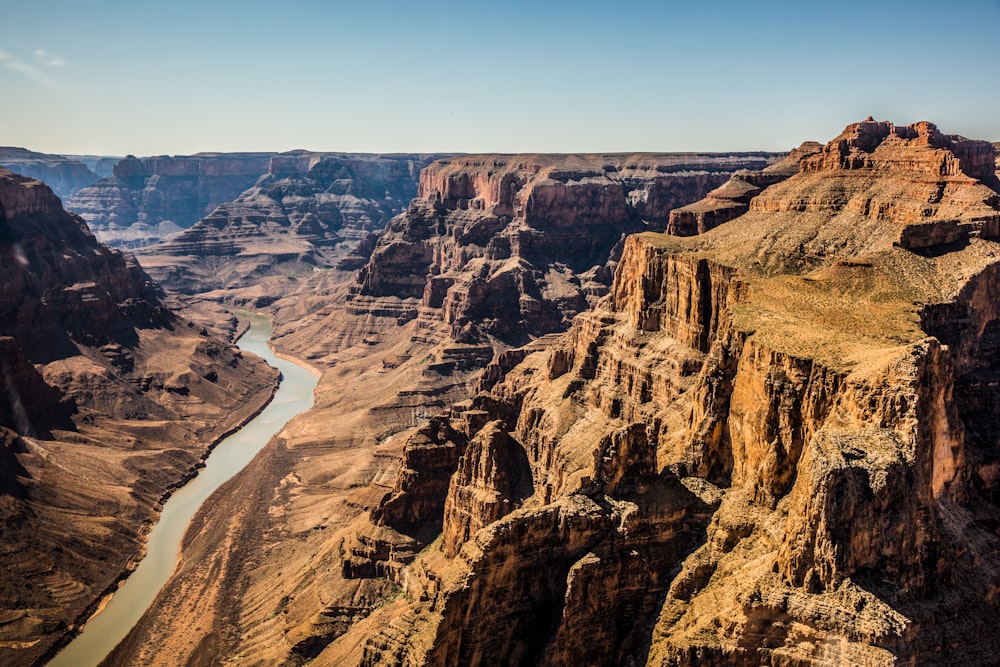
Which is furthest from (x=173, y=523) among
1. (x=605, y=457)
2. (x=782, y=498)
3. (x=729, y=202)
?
(x=729, y=202)

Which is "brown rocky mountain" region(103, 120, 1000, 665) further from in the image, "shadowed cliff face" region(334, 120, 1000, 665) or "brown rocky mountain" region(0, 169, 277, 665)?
"brown rocky mountain" region(0, 169, 277, 665)

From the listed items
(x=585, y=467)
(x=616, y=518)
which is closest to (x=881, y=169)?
(x=585, y=467)

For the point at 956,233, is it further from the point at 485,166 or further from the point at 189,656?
the point at 485,166

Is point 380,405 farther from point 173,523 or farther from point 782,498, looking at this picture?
point 782,498

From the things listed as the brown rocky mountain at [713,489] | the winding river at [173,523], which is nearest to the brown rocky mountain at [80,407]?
the winding river at [173,523]

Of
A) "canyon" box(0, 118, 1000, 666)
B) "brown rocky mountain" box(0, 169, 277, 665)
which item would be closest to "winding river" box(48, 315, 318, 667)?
"brown rocky mountain" box(0, 169, 277, 665)

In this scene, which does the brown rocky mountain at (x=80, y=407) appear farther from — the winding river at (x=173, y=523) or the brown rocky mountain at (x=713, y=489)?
the brown rocky mountain at (x=713, y=489)
